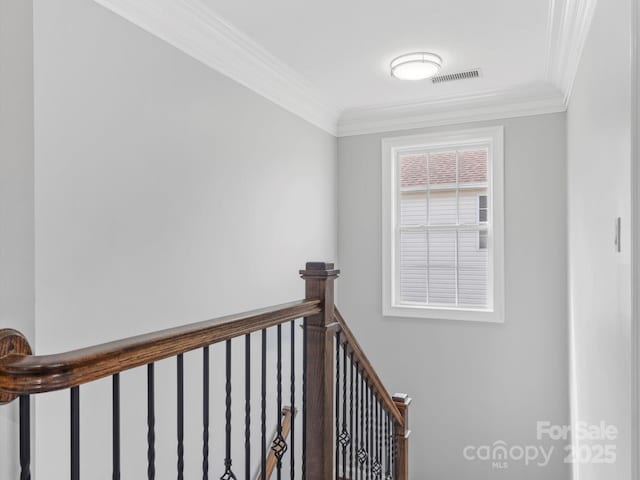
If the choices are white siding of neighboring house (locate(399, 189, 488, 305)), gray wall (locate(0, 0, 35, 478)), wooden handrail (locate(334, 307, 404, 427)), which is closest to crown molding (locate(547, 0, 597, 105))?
white siding of neighboring house (locate(399, 189, 488, 305))

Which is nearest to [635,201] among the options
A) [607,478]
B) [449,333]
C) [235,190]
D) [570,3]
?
[607,478]

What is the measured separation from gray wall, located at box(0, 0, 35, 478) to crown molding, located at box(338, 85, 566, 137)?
3.22m

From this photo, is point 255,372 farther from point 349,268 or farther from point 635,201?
point 635,201

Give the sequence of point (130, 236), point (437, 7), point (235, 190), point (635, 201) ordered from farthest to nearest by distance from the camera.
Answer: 1. point (235, 190)
2. point (437, 7)
3. point (130, 236)
4. point (635, 201)

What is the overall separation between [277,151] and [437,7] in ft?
4.76

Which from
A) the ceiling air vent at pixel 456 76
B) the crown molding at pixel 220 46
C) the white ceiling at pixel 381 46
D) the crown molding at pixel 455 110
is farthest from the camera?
the crown molding at pixel 455 110

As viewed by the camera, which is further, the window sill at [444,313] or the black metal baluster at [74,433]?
the window sill at [444,313]

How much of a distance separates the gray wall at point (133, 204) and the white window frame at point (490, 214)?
1.42m

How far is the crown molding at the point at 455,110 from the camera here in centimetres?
355

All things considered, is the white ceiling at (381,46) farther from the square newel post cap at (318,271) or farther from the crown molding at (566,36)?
the square newel post cap at (318,271)

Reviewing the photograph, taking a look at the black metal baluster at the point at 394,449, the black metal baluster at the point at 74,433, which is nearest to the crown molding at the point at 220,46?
the black metal baluster at the point at 74,433

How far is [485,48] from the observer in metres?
2.85

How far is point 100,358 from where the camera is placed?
0.82m

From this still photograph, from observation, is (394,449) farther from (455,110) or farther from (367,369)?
(455,110)
